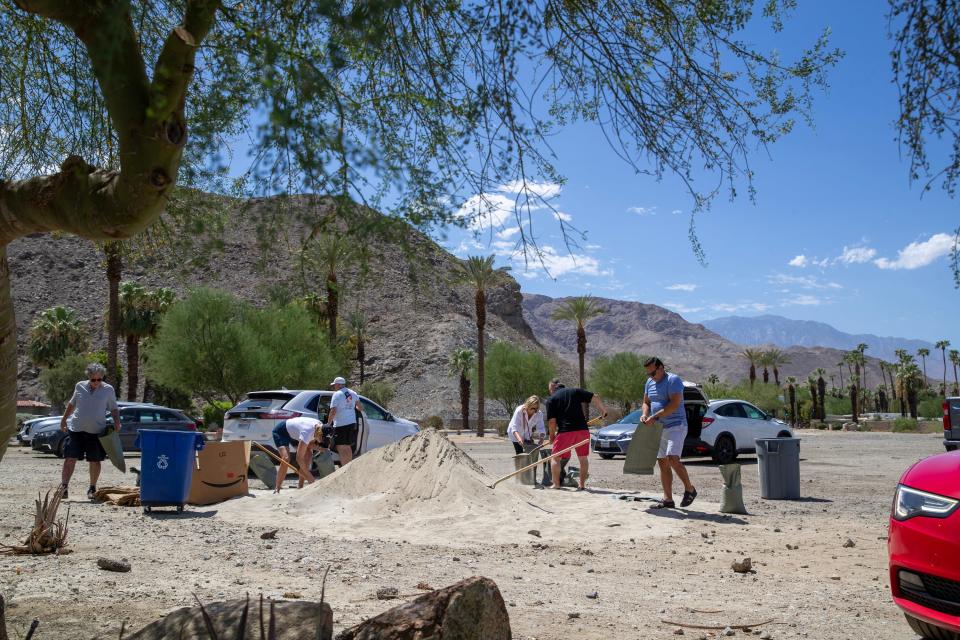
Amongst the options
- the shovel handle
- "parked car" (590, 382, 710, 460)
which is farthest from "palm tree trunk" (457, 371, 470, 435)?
the shovel handle

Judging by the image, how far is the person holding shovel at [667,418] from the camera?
10000mm

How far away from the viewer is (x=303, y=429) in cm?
1243

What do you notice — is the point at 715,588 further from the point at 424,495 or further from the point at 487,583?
the point at 424,495

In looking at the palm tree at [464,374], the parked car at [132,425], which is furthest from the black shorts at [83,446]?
the palm tree at [464,374]

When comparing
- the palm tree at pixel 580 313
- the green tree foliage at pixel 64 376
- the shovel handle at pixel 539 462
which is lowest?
the shovel handle at pixel 539 462

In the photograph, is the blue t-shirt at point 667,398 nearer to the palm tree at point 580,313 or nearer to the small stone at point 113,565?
the small stone at point 113,565

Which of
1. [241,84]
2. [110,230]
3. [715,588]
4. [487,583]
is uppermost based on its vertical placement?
[241,84]

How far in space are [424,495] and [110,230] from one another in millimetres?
6990

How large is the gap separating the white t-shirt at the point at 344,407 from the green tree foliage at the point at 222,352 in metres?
28.1

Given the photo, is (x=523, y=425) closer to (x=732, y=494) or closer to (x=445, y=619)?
(x=732, y=494)

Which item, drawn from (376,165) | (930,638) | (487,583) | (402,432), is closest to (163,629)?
(487,583)

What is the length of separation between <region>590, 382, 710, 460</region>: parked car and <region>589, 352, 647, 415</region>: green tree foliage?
166 feet

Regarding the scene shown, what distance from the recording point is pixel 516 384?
6956 cm

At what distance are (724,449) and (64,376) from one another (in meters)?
49.5
